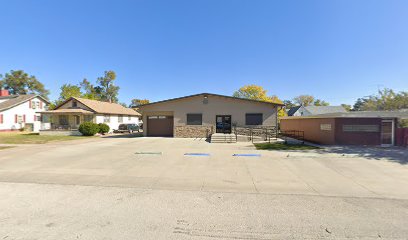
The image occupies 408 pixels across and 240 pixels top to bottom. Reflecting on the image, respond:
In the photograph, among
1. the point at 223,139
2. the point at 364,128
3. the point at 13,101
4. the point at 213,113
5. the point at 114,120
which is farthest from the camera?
the point at 114,120

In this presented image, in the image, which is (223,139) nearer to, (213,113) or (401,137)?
(213,113)

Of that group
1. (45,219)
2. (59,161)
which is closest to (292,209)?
(45,219)

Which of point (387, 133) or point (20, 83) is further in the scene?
point (20, 83)

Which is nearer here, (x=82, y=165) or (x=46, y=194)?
(x=46, y=194)

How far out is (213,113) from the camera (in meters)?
21.9

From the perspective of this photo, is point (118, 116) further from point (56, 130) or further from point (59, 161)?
point (59, 161)

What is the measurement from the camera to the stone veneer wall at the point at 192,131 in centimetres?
2181

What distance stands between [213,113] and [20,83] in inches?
2381

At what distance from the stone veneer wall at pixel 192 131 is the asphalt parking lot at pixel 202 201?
12884 mm

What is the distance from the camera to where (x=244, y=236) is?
345cm

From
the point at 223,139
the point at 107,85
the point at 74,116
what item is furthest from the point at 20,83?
the point at 223,139

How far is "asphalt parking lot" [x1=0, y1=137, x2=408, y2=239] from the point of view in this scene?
3.62m

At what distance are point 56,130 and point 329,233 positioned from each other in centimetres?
3148

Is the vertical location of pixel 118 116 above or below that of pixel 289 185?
above
